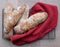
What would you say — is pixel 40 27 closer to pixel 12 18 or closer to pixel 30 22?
pixel 30 22

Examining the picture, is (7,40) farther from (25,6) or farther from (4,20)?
(25,6)

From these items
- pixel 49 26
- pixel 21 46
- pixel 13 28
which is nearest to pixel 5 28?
pixel 13 28
